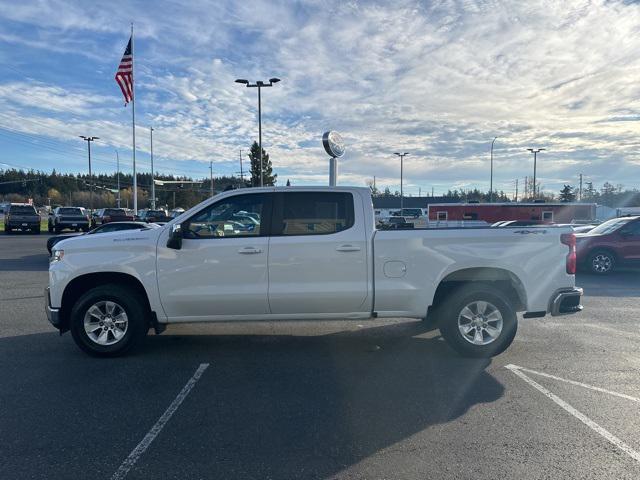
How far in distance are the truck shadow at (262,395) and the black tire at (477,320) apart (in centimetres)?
20

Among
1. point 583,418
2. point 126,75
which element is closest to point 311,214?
point 583,418

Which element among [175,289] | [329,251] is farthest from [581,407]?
[175,289]

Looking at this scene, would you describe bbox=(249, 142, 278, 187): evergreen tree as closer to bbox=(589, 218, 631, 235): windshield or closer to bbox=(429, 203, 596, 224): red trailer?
bbox=(429, 203, 596, 224): red trailer

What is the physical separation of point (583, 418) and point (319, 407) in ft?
7.49

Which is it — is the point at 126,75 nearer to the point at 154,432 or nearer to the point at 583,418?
the point at 154,432

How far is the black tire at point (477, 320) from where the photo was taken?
18.0ft

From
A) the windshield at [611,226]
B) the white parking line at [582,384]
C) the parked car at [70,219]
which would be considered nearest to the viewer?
the white parking line at [582,384]

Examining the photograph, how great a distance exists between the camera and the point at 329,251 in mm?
5359

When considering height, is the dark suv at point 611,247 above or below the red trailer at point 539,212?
below

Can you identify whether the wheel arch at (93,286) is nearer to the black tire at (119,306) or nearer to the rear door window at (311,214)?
the black tire at (119,306)

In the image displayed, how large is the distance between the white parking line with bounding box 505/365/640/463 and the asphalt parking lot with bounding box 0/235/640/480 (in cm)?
2

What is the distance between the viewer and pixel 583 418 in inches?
157

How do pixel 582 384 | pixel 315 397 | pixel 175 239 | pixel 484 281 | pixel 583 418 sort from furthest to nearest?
pixel 484 281 < pixel 175 239 < pixel 582 384 < pixel 315 397 < pixel 583 418

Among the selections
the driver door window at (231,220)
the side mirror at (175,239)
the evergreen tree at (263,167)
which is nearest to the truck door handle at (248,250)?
the driver door window at (231,220)
